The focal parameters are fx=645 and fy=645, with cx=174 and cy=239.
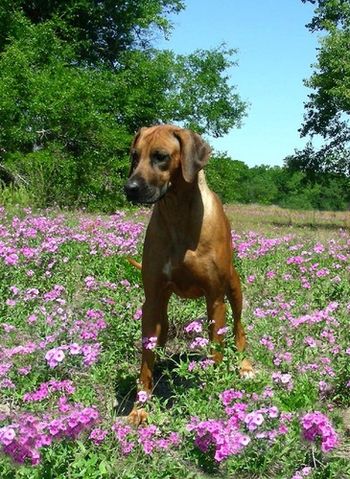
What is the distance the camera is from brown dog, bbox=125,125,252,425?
11.1 feet

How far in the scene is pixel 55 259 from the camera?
17.6 ft

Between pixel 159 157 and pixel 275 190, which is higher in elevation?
pixel 159 157

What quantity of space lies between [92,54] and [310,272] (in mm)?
22651

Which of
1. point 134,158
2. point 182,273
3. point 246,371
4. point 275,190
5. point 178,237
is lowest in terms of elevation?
point 275,190

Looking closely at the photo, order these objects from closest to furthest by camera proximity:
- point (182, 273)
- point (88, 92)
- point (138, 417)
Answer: point (138, 417), point (182, 273), point (88, 92)

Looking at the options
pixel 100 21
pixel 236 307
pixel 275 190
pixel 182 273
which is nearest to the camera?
pixel 182 273

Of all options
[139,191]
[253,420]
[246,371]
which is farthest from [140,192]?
[253,420]

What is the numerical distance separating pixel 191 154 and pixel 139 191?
38 cm

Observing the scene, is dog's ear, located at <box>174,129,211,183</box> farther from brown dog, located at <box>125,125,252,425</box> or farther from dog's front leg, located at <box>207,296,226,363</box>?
dog's front leg, located at <box>207,296,226,363</box>

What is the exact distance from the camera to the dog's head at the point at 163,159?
325cm

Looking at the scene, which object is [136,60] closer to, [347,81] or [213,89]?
[213,89]

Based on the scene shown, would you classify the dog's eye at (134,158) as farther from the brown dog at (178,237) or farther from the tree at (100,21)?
the tree at (100,21)

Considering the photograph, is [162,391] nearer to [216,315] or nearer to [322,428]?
[216,315]

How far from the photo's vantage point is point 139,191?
321 cm
